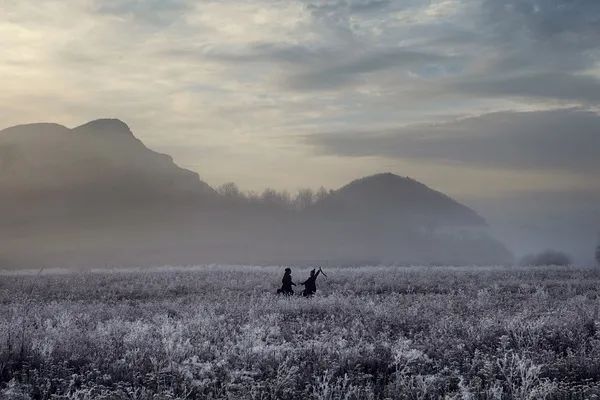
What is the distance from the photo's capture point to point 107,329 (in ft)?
42.3

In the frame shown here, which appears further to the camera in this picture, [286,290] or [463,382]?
[286,290]

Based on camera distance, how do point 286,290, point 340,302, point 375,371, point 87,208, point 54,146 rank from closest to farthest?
point 375,371 → point 340,302 → point 286,290 → point 87,208 → point 54,146

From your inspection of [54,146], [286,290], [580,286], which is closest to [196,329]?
[286,290]

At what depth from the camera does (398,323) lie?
14.6 m

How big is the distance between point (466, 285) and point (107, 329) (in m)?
17.9

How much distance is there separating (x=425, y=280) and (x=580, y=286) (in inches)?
261

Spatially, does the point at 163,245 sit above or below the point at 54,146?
below

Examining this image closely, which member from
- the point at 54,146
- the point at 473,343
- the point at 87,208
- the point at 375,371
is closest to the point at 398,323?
the point at 473,343

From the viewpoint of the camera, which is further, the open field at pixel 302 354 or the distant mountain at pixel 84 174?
the distant mountain at pixel 84 174

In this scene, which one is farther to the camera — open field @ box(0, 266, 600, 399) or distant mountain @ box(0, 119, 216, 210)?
distant mountain @ box(0, 119, 216, 210)

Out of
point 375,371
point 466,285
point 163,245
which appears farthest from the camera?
point 163,245

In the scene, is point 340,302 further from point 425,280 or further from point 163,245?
point 163,245

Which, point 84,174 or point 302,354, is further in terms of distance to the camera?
point 84,174

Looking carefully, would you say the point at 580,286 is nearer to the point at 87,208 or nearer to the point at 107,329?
the point at 107,329
